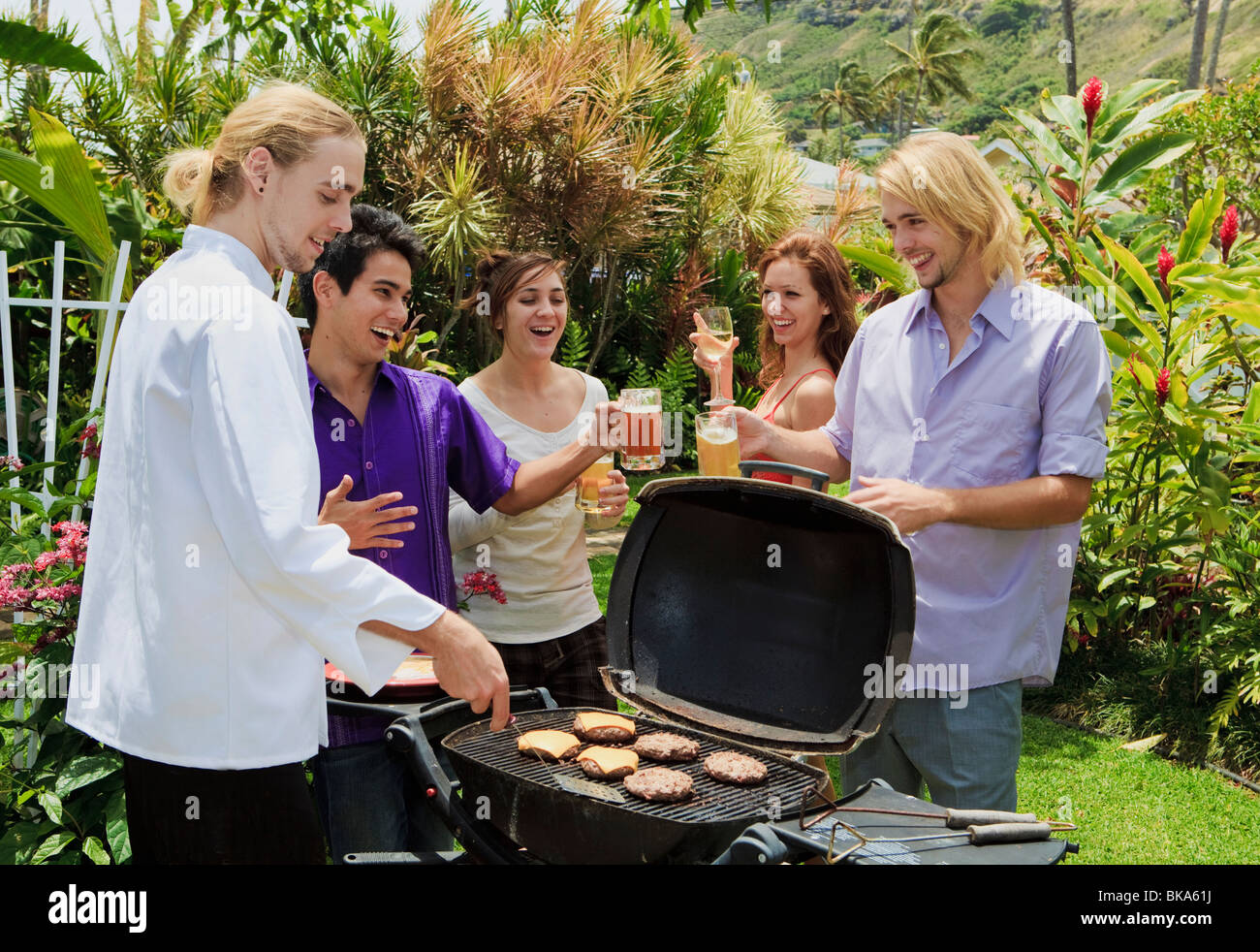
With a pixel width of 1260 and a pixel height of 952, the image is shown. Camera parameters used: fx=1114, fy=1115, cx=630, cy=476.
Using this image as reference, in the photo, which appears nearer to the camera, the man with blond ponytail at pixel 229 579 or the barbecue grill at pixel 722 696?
the man with blond ponytail at pixel 229 579

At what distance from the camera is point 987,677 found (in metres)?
2.68

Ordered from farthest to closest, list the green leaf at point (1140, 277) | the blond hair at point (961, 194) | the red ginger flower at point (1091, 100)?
the red ginger flower at point (1091, 100) < the green leaf at point (1140, 277) < the blond hair at point (961, 194)

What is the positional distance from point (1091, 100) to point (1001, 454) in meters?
3.83

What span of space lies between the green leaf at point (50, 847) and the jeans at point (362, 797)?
1.05 meters

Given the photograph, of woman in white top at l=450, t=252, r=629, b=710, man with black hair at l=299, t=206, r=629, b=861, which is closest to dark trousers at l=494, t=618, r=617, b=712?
woman in white top at l=450, t=252, r=629, b=710

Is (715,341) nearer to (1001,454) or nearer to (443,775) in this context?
(1001,454)

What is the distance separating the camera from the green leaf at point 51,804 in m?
3.32

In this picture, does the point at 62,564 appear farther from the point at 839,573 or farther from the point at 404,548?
the point at 839,573

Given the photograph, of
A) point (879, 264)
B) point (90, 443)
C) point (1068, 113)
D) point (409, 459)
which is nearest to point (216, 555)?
point (409, 459)

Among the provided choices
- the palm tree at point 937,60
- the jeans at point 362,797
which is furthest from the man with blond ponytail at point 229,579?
the palm tree at point 937,60

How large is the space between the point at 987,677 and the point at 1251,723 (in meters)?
3.37

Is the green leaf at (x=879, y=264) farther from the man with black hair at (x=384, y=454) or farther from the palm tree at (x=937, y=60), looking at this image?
the palm tree at (x=937, y=60)

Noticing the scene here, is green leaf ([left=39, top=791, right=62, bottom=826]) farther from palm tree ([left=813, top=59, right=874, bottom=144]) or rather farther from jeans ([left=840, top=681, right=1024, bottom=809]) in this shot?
palm tree ([left=813, top=59, right=874, bottom=144])
